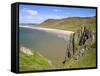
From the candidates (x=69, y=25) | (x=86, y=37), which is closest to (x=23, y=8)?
(x=69, y=25)

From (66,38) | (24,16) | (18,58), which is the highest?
(24,16)

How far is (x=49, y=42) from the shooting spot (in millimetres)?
2379

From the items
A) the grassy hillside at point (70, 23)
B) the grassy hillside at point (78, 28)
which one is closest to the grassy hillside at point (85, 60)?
the grassy hillside at point (78, 28)

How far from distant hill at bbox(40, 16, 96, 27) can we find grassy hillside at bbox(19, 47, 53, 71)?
10.2 inches

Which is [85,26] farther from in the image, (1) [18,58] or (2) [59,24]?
(1) [18,58]

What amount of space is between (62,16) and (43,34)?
229mm

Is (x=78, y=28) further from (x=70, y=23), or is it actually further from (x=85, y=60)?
(x=85, y=60)

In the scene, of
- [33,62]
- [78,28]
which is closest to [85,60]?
[78,28]

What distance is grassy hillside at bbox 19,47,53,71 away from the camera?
2.27m

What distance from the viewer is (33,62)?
2.32 m

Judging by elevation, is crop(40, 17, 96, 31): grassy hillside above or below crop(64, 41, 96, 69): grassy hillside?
above

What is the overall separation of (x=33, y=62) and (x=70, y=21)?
0.47 metres

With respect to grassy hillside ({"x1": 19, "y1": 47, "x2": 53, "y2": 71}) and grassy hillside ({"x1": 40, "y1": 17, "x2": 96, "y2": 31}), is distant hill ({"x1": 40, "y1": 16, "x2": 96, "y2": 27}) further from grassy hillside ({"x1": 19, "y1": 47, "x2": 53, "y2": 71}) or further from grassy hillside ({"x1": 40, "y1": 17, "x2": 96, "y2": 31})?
grassy hillside ({"x1": 19, "y1": 47, "x2": 53, "y2": 71})

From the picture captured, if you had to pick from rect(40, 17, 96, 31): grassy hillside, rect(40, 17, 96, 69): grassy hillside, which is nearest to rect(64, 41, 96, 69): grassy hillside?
rect(40, 17, 96, 69): grassy hillside
